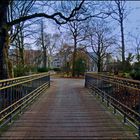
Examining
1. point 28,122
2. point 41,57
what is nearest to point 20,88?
point 28,122

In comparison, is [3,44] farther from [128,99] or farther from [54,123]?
[128,99]

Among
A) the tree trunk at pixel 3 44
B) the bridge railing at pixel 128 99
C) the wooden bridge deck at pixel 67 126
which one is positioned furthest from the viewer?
the tree trunk at pixel 3 44

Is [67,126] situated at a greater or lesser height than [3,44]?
lesser

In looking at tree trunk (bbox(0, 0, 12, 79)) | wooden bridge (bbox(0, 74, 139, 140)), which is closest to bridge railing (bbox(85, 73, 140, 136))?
wooden bridge (bbox(0, 74, 139, 140))

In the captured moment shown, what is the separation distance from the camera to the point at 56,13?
1709 cm

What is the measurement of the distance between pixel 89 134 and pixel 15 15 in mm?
23287

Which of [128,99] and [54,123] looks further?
[54,123]

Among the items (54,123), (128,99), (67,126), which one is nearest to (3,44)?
(54,123)

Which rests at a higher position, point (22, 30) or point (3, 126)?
point (22, 30)

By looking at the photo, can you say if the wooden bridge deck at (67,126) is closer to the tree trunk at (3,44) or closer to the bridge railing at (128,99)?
the bridge railing at (128,99)

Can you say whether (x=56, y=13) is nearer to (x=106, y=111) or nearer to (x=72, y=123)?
(x=106, y=111)

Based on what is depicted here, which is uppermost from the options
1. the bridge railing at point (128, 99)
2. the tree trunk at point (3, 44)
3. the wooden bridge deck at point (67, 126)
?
the tree trunk at point (3, 44)

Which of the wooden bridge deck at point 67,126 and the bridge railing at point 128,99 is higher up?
the bridge railing at point 128,99

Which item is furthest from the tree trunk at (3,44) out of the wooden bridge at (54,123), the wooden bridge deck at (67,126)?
the wooden bridge deck at (67,126)
